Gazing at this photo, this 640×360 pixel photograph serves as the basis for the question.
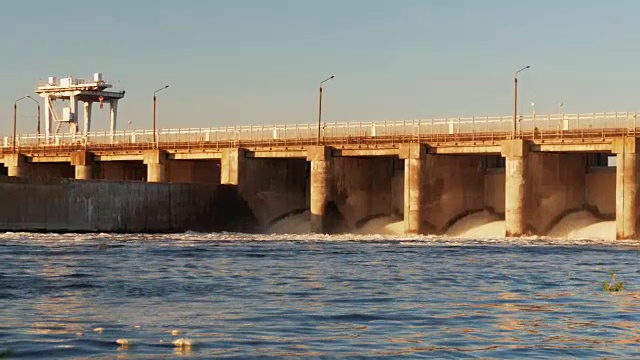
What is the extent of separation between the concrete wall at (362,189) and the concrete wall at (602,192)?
15040 mm

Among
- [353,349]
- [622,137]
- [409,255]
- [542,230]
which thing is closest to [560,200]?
[542,230]

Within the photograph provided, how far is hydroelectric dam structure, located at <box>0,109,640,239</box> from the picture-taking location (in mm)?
75938

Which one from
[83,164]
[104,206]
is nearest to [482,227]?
Result: [104,206]

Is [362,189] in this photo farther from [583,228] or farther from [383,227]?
[583,228]

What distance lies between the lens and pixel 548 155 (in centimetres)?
7831

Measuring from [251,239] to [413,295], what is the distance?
1587 inches

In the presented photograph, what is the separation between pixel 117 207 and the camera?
80.4m

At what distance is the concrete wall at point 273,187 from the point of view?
89.0 meters

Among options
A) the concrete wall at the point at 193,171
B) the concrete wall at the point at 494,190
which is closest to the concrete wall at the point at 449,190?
the concrete wall at the point at 494,190

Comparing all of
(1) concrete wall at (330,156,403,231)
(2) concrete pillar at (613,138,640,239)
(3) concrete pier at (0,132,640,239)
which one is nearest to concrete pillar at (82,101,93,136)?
(3) concrete pier at (0,132,640,239)

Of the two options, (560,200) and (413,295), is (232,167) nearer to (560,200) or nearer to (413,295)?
(560,200)

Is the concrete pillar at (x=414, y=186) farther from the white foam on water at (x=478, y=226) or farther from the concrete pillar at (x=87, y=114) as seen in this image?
the concrete pillar at (x=87, y=114)

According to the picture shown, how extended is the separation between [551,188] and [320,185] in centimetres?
1639

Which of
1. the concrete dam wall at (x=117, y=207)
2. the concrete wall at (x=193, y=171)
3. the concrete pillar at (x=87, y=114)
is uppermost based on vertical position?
the concrete pillar at (x=87, y=114)
